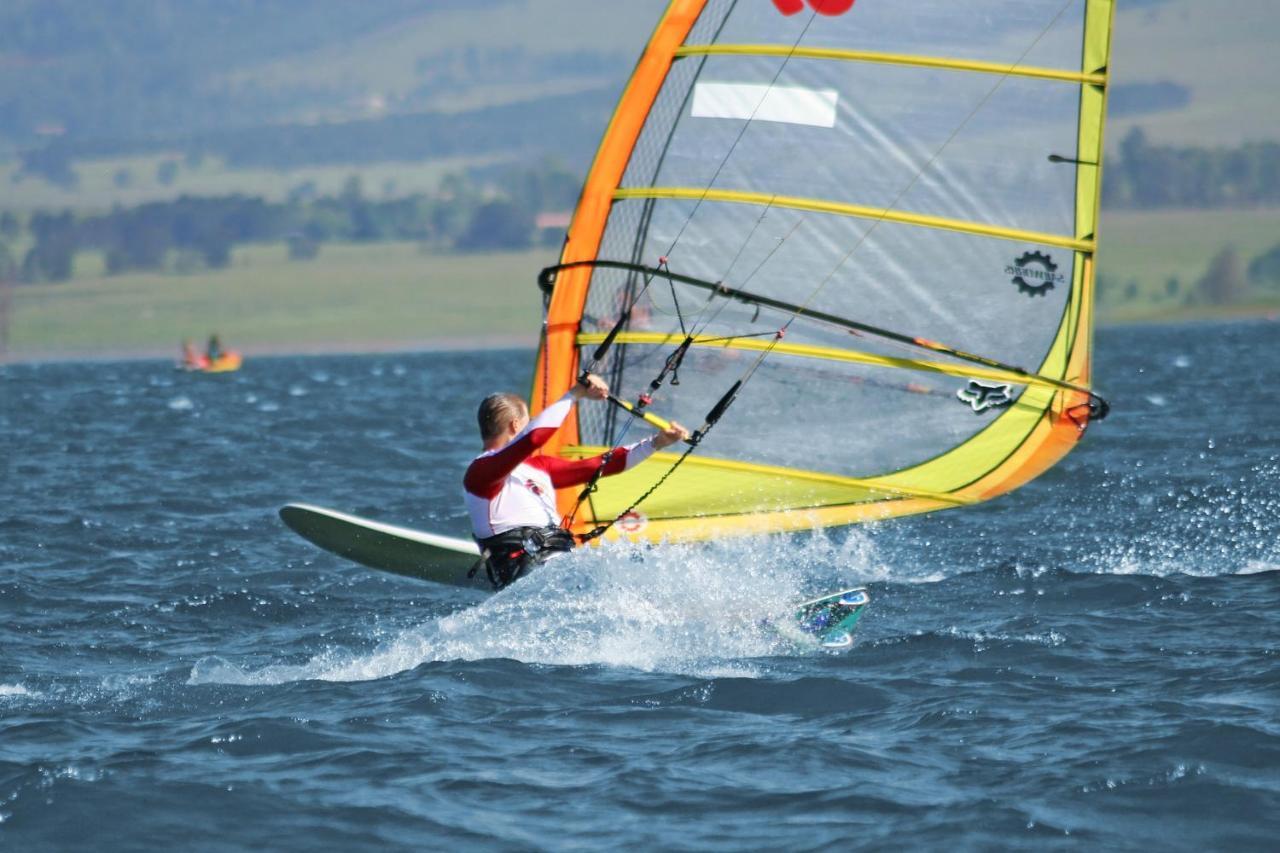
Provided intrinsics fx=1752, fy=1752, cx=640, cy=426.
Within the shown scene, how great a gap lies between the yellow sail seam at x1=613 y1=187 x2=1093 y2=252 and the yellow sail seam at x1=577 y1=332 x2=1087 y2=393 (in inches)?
29.3

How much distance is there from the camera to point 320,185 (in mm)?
177125

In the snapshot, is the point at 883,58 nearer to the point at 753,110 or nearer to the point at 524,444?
the point at 753,110

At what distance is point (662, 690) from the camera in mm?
6844

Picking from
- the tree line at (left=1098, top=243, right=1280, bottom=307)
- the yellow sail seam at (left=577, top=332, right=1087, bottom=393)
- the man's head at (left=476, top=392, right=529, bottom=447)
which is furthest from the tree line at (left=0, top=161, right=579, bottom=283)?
the man's head at (left=476, top=392, right=529, bottom=447)

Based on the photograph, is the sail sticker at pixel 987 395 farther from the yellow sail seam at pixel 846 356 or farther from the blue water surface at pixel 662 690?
the blue water surface at pixel 662 690

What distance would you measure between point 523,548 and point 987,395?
3252mm

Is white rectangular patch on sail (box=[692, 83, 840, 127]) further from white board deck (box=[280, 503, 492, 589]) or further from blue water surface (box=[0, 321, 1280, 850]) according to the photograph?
white board deck (box=[280, 503, 492, 589])

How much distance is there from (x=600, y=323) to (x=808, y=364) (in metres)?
1.19

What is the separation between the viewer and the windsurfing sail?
9633 mm

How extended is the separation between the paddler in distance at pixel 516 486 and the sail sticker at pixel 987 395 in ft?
8.44

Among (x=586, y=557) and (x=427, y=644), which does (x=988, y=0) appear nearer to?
(x=586, y=557)

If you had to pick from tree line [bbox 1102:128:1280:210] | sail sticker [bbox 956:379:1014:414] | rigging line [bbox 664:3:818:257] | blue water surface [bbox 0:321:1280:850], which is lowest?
blue water surface [bbox 0:321:1280:850]

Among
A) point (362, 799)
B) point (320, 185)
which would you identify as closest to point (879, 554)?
Result: point (362, 799)

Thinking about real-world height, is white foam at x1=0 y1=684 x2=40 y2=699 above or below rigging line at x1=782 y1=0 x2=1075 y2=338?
below
